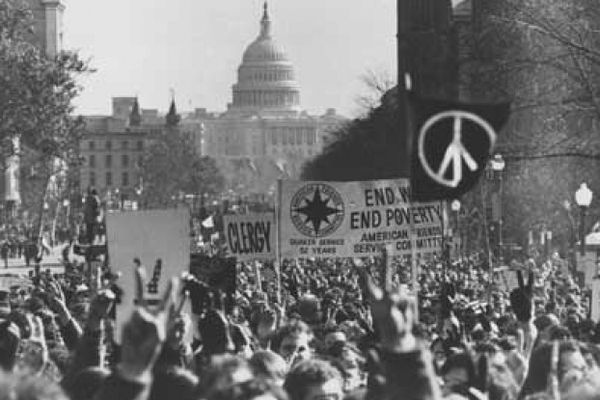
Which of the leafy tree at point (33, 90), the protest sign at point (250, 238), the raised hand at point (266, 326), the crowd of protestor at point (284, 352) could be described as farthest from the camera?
the leafy tree at point (33, 90)

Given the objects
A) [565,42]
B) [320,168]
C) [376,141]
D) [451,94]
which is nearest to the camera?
[565,42]

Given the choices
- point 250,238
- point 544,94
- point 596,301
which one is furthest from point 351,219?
point 544,94

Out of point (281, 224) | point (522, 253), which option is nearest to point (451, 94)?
point (522, 253)

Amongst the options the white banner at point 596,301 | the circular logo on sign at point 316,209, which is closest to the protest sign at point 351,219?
the circular logo on sign at point 316,209

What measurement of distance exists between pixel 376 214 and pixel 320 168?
118m

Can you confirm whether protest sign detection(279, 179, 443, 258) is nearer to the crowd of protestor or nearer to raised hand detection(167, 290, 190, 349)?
the crowd of protestor

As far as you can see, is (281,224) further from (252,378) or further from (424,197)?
(252,378)

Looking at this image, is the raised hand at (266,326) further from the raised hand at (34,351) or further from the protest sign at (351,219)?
the protest sign at (351,219)

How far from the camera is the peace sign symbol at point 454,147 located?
11.8 meters

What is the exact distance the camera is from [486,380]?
11547 mm

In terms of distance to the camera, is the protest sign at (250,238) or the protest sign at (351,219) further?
the protest sign at (250,238)

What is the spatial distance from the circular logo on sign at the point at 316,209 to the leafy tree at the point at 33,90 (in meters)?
47.3

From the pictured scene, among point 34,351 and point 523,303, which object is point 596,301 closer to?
point 523,303

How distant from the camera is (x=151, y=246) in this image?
17.6 metres
